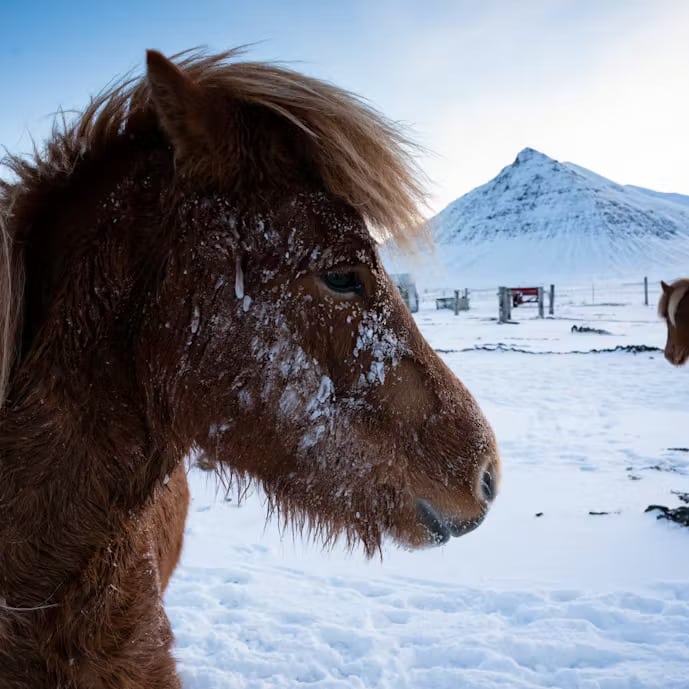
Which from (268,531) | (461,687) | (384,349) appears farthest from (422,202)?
(268,531)

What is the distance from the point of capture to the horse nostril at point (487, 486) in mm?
1479

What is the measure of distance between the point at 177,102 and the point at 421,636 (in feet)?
11.0

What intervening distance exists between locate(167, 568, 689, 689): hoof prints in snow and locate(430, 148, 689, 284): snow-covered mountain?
9936 centimetres

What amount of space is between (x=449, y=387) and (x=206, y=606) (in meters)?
3.14

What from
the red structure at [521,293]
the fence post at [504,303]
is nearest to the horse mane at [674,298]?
the fence post at [504,303]

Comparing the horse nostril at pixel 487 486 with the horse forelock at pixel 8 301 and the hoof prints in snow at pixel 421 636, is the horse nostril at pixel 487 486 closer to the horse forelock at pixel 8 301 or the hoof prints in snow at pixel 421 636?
the horse forelock at pixel 8 301

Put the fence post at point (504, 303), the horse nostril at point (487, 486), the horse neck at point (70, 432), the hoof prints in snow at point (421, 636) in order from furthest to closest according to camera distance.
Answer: the fence post at point (504, 303) < the hoof prints in snow at point (421, 636) < the horse nostril at point (487, 486) < the horse neck at point (70, 432)

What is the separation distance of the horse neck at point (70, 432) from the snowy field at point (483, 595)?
66cm

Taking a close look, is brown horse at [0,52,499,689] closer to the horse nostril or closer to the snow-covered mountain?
the horse nostril

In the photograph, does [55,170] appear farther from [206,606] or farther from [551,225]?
[551,225]

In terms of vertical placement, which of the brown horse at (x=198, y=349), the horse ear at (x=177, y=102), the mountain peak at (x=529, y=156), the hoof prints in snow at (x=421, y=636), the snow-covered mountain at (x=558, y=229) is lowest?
the hoof prints in snow at (x=421, y=636)

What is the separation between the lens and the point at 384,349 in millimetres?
1394

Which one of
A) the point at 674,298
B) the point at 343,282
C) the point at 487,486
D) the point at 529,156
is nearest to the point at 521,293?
the point at 674,298

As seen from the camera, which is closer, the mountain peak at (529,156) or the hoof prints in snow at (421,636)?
the hoof prints in snow at (421,636)
